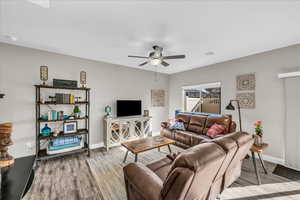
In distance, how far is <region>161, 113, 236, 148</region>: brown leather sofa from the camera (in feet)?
10.5

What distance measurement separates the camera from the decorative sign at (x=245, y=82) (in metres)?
3.15

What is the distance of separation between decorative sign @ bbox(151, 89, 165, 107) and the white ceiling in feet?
7.48

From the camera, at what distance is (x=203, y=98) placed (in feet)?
14.8

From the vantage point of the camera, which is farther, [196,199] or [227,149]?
[227,149]

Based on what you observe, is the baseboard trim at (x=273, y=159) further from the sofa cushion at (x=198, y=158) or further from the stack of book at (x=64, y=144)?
the stack of book at (x=64, y=144)

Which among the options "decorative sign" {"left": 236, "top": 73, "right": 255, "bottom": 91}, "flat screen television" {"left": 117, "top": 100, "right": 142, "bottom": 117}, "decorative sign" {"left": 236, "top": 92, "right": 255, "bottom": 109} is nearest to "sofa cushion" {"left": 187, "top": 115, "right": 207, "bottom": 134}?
"decorative sign" {"left": 236, "top": 92, "right": 255, "bottom": 109}

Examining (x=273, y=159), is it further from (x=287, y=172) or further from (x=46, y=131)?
(x=46, y=131)

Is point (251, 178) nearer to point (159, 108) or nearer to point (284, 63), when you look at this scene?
point (284, 63)

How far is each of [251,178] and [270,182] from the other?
0.86 feet

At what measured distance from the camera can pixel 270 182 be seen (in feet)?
7.10

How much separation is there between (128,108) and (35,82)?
2465 millimetres

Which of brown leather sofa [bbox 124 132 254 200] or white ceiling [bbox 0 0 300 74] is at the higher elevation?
white ceiling [bbox 0 0 300 74]

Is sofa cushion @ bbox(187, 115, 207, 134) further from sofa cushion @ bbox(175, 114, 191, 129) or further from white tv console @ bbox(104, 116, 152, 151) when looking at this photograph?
white tv console @ bbox(104, 116, 152, 151)

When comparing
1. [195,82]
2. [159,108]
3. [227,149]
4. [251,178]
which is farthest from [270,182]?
[159,108]
